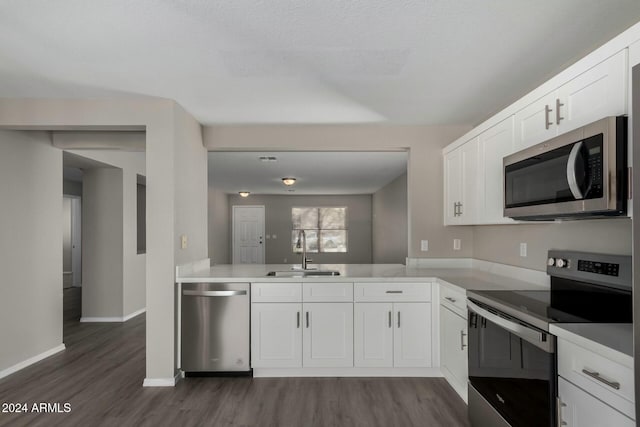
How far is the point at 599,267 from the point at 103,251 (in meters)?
5.61

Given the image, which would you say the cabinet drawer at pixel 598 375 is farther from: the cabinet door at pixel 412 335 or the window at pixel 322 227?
the window at pixel 322 227

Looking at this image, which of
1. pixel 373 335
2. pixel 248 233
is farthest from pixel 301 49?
pixel 248 233

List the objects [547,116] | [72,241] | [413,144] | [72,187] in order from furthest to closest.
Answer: [72,241] → [72,187] → [413,144] → [547,116]

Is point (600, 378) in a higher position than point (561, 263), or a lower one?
lower

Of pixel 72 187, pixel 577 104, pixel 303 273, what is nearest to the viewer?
pixel 577 104

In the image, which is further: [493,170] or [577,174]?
[493,170]

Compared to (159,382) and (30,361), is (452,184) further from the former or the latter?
(30,361)

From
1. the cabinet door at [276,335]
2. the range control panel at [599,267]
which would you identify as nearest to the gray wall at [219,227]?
the cabinet door at [276,335]

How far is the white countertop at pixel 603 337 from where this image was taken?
133cm

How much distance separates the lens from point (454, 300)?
297 centimetres

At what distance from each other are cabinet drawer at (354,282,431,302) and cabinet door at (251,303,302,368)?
545 mm

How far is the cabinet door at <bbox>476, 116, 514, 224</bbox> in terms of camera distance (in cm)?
270

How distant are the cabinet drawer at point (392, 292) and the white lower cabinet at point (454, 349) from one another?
0.20 meters

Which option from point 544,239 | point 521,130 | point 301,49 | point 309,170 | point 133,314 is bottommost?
point 133,314
